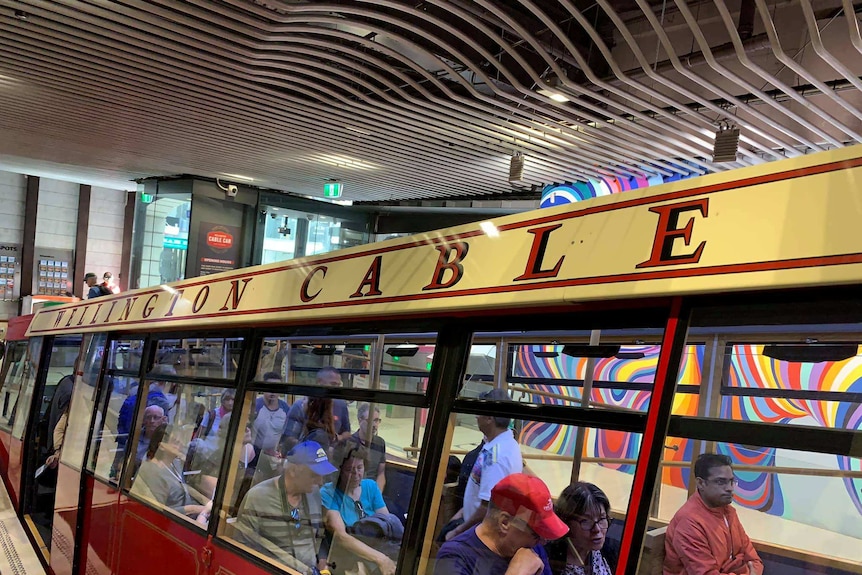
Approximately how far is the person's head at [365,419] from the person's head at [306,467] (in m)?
0.21

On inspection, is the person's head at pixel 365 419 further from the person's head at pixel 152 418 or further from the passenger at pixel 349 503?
the person's head at pixel 152 418

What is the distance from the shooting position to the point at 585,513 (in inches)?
69.9

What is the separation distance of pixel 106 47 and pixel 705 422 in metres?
6.71

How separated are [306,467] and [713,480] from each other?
1584mm

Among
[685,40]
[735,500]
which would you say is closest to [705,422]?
[735,500]

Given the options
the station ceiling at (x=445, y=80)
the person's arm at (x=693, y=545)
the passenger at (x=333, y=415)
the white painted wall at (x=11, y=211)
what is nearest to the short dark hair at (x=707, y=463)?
the person's arm at (x=693, y=545)

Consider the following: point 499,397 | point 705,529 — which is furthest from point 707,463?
point 499,397

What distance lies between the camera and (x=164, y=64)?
22.3 ft

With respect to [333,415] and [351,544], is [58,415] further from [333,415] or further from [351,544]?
[351,544]

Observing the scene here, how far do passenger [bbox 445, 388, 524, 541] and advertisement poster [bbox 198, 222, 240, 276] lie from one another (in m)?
12.4

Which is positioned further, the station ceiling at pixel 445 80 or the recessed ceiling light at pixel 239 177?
the recessed ceiling light at pixel 239 177

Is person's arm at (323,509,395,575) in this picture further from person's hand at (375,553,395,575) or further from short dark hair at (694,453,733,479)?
short dark hair at (694,453,733,479)

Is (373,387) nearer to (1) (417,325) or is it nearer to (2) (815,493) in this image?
(1) (417,325)

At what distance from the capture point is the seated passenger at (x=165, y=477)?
3.24 metres
